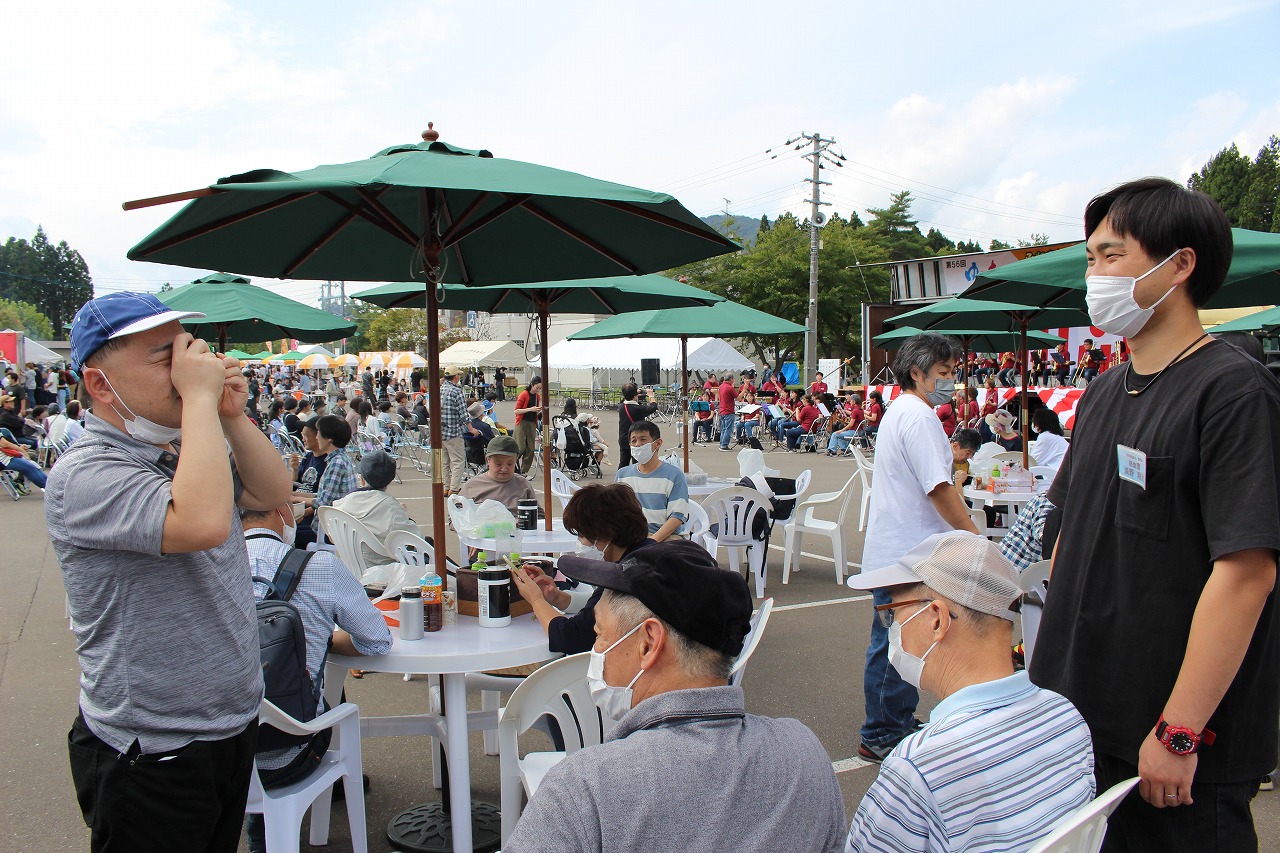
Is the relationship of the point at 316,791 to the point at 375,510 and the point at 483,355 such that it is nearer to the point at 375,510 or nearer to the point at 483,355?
the point at 375,510

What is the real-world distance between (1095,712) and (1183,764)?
0.76ft

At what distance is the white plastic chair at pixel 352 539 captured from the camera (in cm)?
545

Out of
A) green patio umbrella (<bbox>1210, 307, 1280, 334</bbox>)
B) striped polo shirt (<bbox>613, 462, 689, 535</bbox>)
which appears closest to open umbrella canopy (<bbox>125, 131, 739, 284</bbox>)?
striped polo shirt (<bbox>613, 462, 689, 535</bbox>)

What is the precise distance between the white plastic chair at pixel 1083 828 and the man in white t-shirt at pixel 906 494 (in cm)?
183

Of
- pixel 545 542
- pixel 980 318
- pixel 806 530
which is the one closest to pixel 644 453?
pixel 545 542

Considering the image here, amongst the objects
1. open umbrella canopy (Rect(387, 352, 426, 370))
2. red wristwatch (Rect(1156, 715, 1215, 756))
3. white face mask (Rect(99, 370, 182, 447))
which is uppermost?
open umbrella canopy (Rect(387, 352, 426, 370))

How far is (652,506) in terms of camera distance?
6.01m

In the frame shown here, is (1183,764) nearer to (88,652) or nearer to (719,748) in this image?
(719,748)

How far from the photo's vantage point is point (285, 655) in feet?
8.65

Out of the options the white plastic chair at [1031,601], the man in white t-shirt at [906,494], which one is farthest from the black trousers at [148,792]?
the white plastic chair at [1031,601]

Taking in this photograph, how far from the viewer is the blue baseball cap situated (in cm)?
183

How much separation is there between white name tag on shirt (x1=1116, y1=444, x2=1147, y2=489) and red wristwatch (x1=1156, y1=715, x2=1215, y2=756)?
0.51 metres

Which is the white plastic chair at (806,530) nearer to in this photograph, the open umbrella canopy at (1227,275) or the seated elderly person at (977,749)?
the open umbrella canopy at (1227,275)

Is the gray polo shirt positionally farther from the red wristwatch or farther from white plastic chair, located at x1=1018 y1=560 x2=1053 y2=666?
white plastic chair, located at x1=1018 y1=560 x2=1053 y2=666
